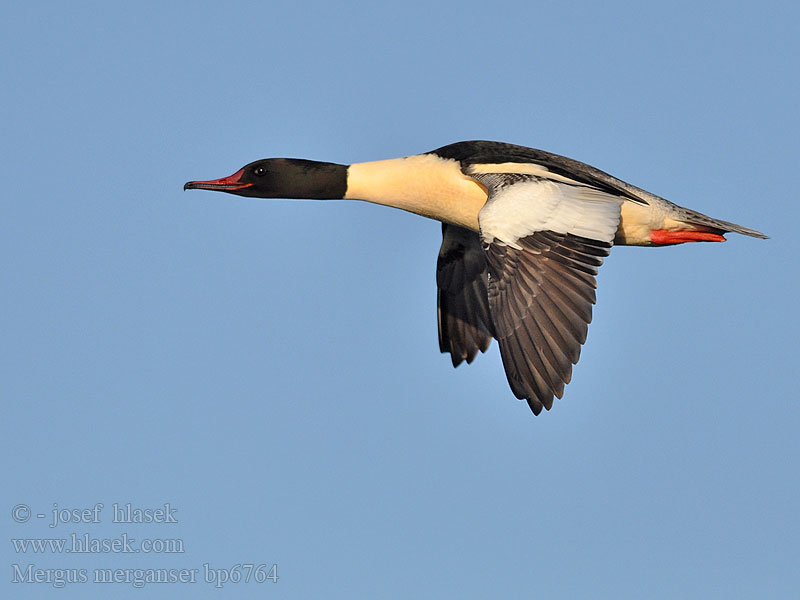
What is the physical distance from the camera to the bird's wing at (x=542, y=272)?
8.63 metres

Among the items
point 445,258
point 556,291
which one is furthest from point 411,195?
point 556,291

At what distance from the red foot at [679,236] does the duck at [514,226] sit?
0.01 m

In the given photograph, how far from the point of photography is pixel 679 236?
10719 millimetres

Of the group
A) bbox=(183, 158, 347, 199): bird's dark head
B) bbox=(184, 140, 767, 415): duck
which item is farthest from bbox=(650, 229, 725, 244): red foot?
bbox=(183, 158, 347, 199): bird's dark head

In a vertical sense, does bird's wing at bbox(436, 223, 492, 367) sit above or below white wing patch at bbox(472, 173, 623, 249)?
below

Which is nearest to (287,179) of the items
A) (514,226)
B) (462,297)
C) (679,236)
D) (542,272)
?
(462,297)

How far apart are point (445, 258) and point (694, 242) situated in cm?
275

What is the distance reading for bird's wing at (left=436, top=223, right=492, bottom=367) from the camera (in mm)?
12195

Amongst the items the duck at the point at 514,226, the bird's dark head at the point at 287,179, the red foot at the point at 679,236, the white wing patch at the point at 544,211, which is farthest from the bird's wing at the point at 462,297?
the white wing patch at the point at 544,211

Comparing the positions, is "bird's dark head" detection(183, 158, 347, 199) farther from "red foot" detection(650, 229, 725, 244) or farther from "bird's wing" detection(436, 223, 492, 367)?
"red foot" detection(650, 229, 725, 244)

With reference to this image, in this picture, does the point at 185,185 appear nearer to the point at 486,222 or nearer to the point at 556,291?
the point at 486,222

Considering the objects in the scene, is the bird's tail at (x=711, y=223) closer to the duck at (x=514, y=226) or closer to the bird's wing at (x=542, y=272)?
the duck at (x=514, y=226)

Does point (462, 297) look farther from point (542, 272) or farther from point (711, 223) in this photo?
point (542, 272)

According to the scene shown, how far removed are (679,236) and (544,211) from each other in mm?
1947
